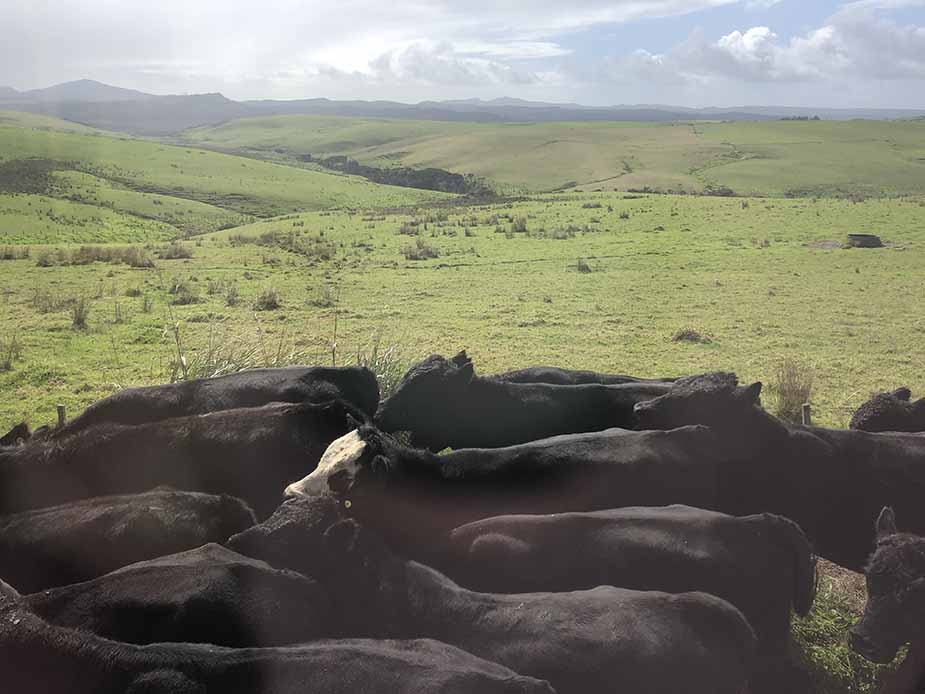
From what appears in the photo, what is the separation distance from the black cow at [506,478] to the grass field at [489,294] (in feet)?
4.85

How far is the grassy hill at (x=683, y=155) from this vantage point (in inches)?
2776

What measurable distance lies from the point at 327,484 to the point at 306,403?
1497mm

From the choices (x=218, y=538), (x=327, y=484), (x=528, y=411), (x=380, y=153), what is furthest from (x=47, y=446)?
(x=380, y=153)

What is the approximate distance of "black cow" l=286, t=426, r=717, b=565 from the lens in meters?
5.43

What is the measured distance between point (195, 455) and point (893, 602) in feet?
17.6

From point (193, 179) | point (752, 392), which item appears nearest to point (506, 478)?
point (752, 392)

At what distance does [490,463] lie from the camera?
6121 mm

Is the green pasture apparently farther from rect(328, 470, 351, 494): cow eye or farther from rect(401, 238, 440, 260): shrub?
rect(328, 470, 351, 494): cow eye

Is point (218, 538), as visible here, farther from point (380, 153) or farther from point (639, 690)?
point (380, 153)

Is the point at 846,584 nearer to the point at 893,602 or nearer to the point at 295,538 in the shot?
the point at 893,602

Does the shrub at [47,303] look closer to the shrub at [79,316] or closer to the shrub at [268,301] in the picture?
the shrub at [79,316]

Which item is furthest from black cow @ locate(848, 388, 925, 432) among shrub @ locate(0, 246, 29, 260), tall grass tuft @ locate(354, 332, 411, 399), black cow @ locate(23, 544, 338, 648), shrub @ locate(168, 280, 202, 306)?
shrub @ locate(0, 246, 29, 260)

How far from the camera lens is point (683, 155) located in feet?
310

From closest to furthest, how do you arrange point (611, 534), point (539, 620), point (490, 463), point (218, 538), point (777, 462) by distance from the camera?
point (539, 620), point (611, 534), point (218, 538), point (490, 463), point (777, 462)
